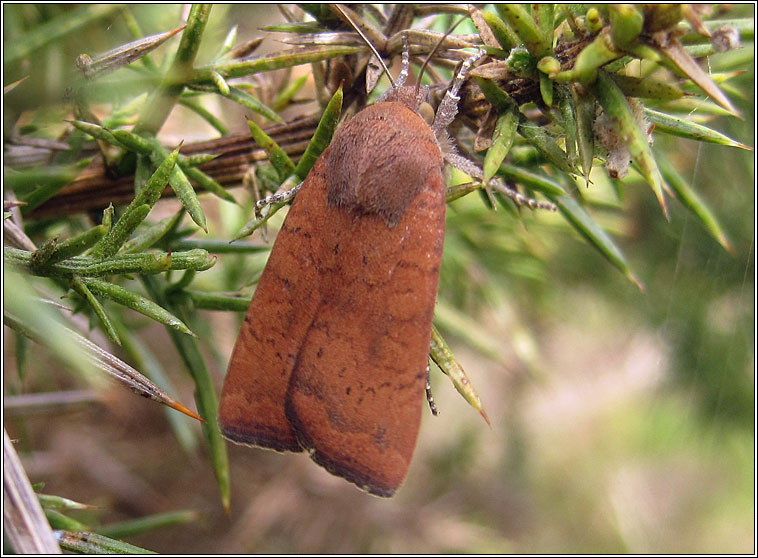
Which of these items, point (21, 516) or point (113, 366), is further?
point (113, 366)

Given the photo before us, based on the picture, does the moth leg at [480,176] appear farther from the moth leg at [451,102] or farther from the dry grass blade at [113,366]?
the dry grass blade at [113,366]

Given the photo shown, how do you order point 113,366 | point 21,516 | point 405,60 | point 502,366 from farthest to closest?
point 502,366 → point 405,60 → point 113,366 → point 21,516

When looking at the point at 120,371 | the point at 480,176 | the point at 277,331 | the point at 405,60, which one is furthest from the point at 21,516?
the point at 405,60

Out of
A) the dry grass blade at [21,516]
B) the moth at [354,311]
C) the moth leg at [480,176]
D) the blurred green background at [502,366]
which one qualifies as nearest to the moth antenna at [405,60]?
the moth at [354,311]

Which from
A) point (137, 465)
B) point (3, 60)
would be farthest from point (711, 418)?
point (3, 60)

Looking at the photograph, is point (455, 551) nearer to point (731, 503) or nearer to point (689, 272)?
point (689, 272)

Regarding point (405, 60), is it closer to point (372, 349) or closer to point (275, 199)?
point (275, 199)
